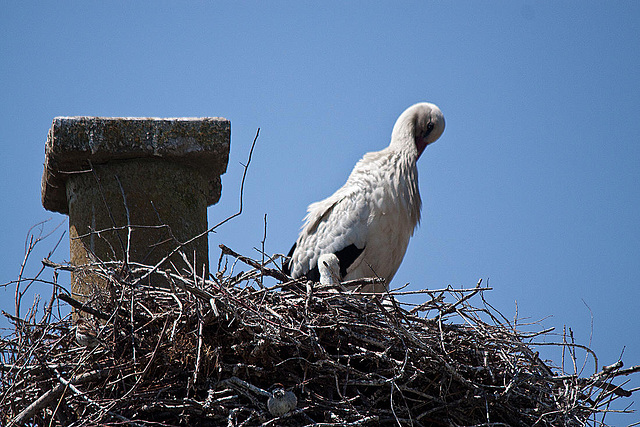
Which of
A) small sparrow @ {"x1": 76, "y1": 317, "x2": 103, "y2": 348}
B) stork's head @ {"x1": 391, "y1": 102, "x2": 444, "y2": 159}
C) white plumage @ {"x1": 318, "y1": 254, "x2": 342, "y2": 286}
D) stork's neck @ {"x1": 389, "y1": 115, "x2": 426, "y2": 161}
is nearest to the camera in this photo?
small sparrow @ {"x1": 76, "y1": 317, "x2": 103, "y2": 348}

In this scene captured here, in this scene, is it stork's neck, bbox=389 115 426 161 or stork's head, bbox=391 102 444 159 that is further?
stork's head, bbox=391 102 444 159

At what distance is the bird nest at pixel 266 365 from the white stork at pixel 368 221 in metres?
1.71

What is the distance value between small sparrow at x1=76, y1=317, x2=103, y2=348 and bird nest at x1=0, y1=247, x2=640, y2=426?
4cm

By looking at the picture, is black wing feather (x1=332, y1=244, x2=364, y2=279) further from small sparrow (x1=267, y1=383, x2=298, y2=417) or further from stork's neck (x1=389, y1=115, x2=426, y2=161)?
small sparrow (x1=267, y1=383, x2=298, y2=417)

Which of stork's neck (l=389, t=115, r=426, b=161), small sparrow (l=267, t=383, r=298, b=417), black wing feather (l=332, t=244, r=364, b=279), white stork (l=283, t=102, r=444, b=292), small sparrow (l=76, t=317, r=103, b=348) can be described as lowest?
small sparrow (l=267, t=383, r=298, b=417)

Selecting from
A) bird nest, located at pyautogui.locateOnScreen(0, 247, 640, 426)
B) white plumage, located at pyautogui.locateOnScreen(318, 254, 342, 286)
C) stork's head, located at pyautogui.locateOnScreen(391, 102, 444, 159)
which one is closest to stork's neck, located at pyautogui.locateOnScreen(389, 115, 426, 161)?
stork's head, located at pyautogui.locateOnScreen(391, 102, 444, 159)

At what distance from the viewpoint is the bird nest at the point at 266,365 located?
134 inches

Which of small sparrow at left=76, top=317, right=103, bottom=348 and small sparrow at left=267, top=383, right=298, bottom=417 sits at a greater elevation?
small sparrow at left=76, top=317, right=103, bottom=348

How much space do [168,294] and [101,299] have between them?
0.25 m

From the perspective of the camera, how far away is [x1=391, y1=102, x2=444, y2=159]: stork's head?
5961 mm

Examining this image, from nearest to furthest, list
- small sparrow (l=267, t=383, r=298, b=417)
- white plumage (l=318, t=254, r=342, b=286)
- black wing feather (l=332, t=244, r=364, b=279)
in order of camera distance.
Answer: small sparrow (l=267, t=383, r=298, b=417)
white plumage (l=318, t=254, r=342, b=286)
black wing feather (l=332, t=244, r=364, b=279)

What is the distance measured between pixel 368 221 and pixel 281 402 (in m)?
2.31

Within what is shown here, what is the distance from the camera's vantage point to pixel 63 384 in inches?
132

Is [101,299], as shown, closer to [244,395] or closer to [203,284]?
[203,284]
